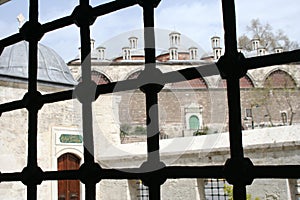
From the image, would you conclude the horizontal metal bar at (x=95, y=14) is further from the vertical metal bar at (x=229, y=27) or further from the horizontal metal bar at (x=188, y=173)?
the horizontal metal bar at (x=188, y=173)

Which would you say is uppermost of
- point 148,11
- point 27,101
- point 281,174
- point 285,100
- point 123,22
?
point 285,100

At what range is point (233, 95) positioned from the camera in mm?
508

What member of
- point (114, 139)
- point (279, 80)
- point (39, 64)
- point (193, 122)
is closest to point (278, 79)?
point (279, 80)

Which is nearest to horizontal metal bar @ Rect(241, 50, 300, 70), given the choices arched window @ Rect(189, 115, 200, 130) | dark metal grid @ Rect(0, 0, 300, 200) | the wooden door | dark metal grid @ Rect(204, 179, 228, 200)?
dark metal grid @ Rect(0, 0, 300, 200)

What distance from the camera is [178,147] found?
4.71m

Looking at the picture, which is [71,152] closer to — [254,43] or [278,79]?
[254,43]

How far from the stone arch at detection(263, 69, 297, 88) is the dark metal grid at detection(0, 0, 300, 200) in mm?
9023

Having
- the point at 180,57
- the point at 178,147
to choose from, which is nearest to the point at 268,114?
the point at 180,57

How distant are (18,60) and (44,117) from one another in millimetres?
843

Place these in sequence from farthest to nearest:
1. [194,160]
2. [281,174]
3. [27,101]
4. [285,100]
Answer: [285,100]
[194,160]
[27,101]
[281,174]

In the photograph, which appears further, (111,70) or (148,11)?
(111,70)

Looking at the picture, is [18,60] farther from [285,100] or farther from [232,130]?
[285,100]

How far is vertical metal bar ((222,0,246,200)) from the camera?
49 centimetres

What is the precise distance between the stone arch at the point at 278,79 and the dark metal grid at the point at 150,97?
9.02 meters
